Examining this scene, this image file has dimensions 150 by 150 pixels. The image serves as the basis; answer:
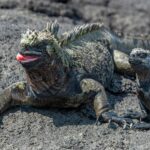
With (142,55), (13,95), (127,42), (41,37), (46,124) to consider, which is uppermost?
(41,37)

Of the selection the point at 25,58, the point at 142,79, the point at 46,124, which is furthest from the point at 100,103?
the point at 25,58

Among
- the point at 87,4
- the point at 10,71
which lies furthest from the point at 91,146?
the point at 87,4

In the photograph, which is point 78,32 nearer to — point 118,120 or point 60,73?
point 60,73

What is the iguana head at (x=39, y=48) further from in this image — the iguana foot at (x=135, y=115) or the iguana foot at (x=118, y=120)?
the iguana foot at (x=135, y=115)

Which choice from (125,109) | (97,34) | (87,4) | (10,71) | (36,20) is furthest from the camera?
(87,4)

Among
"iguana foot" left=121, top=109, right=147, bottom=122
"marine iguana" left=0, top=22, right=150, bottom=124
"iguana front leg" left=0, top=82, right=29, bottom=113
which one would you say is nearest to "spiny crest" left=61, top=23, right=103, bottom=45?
"marine iguana" left=0, top=22, right=150, bottom=124

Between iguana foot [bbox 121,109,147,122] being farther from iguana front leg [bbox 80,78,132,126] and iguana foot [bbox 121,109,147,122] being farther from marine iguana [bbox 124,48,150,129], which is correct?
iguana front leg [bbox 80,78,132,126]

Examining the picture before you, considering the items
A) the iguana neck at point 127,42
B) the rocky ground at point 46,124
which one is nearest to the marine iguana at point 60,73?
the rocky ground at point 46,124

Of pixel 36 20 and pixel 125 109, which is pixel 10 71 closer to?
pixel 125 109
